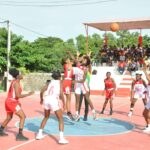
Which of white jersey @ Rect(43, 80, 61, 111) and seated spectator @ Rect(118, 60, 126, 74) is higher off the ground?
seated spectator @ Rect(118, 60, 126, 74)

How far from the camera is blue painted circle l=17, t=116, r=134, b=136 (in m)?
10.9

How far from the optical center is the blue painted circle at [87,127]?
1086cm

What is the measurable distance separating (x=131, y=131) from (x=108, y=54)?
22.3 m

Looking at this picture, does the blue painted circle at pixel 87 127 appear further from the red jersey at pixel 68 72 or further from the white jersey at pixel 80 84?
the red jersey at pixel 68 72

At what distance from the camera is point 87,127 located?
11.8 metres

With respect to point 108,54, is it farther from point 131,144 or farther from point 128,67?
point 131,144

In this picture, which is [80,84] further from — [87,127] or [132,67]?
[132,67]

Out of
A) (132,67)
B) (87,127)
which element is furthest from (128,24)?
(87,127)

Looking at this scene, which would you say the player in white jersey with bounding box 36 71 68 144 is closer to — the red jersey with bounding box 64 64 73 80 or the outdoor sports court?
the outdoor sports court

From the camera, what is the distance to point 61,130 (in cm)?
930

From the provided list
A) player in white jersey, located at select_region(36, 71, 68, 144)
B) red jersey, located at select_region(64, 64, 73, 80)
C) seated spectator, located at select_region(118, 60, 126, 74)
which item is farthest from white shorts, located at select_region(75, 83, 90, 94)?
seated spectator, located at select_region(118, 60, 126, 74)

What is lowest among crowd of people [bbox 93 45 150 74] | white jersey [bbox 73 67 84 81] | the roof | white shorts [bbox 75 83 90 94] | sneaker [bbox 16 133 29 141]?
sneaker [bbox 16 133 29 141]

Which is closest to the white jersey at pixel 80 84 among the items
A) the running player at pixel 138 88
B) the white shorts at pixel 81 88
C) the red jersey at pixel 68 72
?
the white shorts at pixel 81 88

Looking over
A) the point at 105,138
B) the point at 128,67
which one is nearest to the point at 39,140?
the point at 105,138
